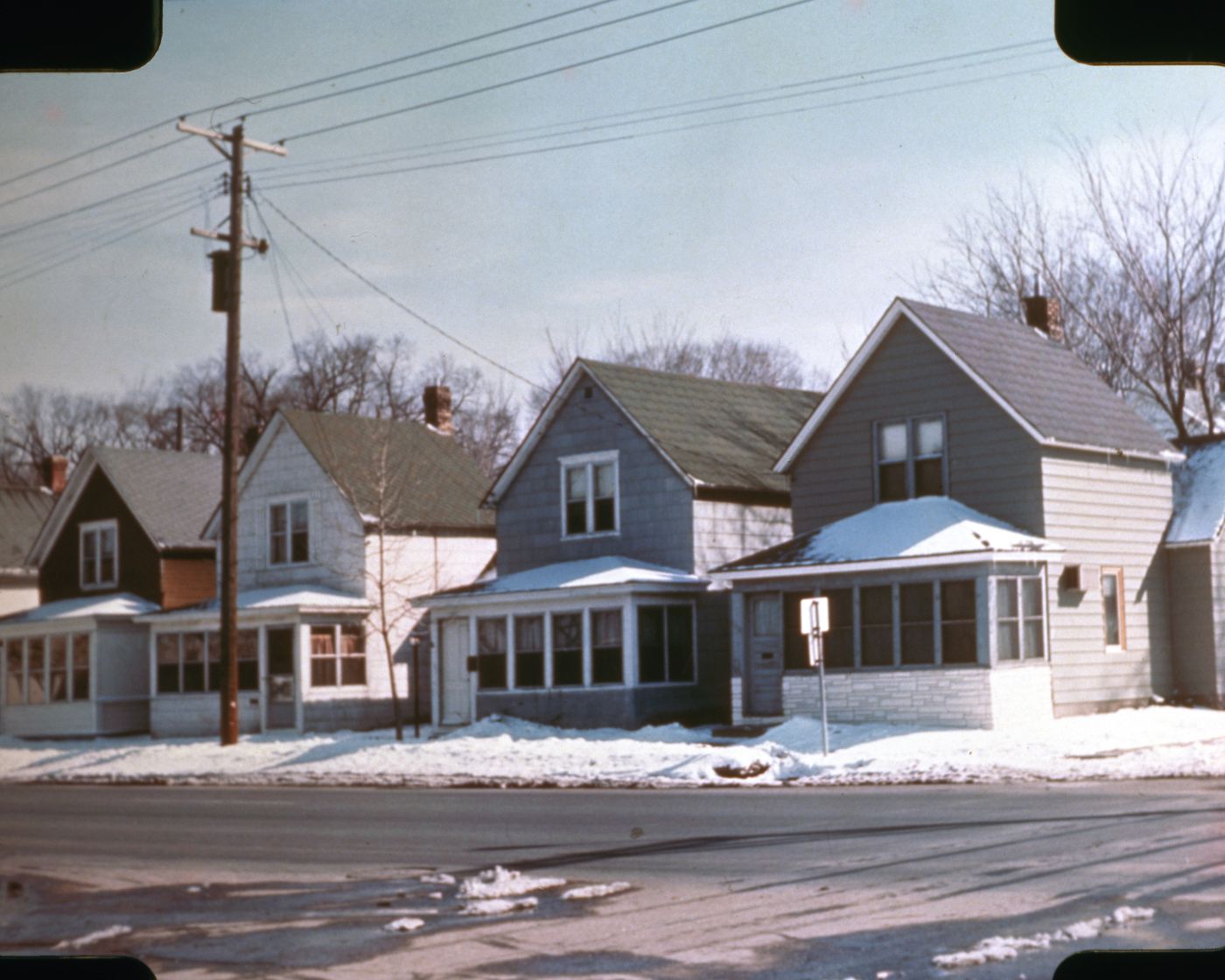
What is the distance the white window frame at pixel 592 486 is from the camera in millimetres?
31969

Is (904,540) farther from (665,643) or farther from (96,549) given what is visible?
(96,549)

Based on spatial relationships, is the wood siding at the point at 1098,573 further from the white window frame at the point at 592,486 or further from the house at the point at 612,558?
the white window frame at the point at 592,486

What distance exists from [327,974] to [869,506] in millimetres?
21032

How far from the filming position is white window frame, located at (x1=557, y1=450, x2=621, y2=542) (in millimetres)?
31969

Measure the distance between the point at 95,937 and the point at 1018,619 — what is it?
18.5 m

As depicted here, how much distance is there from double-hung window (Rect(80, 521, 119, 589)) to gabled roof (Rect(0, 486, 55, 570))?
1150 mm

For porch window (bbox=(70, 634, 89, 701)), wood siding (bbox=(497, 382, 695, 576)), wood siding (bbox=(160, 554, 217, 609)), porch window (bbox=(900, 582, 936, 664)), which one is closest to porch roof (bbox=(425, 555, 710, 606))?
wood siding (bbox=(497, 382, 695, 576))

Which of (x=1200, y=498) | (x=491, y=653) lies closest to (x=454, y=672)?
(x=491, y=653)

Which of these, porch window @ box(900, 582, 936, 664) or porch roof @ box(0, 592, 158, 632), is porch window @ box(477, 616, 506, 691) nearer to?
porch window @ box(900, 582, 936, 664)

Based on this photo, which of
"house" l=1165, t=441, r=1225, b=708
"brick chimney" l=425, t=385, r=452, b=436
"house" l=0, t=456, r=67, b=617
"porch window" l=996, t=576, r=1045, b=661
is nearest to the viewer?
"porch window" l=996, t=576, r=1045, b=661

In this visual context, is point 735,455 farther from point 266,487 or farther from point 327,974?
point 327,974

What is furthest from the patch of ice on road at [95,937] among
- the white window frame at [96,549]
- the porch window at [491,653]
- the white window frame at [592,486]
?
the white window frame at [96,549]

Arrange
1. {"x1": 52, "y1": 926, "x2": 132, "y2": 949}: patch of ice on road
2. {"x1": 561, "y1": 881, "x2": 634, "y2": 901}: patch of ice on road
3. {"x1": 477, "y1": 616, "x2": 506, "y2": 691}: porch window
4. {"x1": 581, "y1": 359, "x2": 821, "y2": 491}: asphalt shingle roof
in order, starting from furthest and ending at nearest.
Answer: {"x1": 477, "y1": 616, "x2": 506, "y2": 691}: porch window → {"x1": 581, "y1": 359, "x2": 821, "y2": 491}: asphalt shingle roof → {"x1": 561, "y1": 881, "x2": 634, "y2": 901}: patch of ice on road → {"x1": 52, "y1": 926, "x2": 132, "y2": 949}: patch of ice on road

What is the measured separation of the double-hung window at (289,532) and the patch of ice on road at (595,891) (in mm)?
25834
